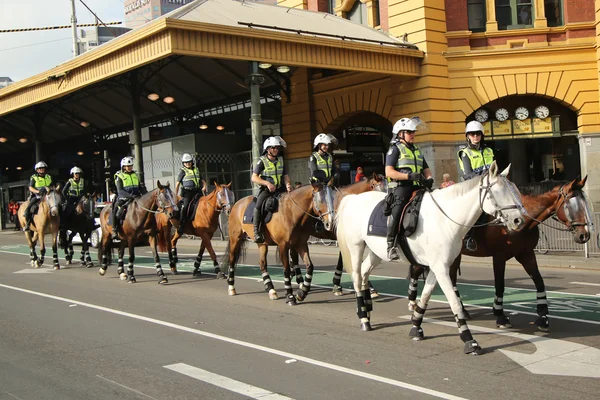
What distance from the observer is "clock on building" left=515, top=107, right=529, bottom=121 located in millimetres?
26656

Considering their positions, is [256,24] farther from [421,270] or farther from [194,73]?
[421,270]

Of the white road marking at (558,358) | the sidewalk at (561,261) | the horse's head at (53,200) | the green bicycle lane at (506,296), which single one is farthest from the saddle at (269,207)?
the horse's head at (53,200)

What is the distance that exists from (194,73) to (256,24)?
314 inches

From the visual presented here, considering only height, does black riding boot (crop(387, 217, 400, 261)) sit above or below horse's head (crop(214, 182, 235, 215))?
below

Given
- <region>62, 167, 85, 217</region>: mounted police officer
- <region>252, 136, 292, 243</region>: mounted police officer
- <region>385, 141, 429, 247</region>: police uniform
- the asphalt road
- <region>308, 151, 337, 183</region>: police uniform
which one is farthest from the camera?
<region>62, 167, 85, 217</region>: mounted police officer

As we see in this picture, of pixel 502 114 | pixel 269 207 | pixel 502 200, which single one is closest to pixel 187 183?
pixel 269 207

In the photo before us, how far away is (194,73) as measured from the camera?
29641mm

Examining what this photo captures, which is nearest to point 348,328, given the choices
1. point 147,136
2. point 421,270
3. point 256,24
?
point 421,270

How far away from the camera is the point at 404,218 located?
843cm

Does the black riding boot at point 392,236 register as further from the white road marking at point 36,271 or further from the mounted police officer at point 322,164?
the white road marking at point 36,271

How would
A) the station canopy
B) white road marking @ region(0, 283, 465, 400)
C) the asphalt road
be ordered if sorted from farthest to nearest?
the station canopy → the asphalt road → white road marking @ region(0, 283, 465, 400)

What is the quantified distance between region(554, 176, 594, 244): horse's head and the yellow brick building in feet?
57.1

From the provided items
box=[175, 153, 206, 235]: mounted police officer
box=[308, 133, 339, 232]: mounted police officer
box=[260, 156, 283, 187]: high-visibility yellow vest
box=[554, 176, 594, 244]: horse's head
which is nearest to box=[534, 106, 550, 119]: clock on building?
box=[175, 153, 206, 235]: mounted police officer

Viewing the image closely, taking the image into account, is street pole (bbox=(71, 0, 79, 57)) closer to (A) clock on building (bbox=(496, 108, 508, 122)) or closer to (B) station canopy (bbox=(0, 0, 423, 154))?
(B) station canopy (bbox=(0, 0, 423, 154))
